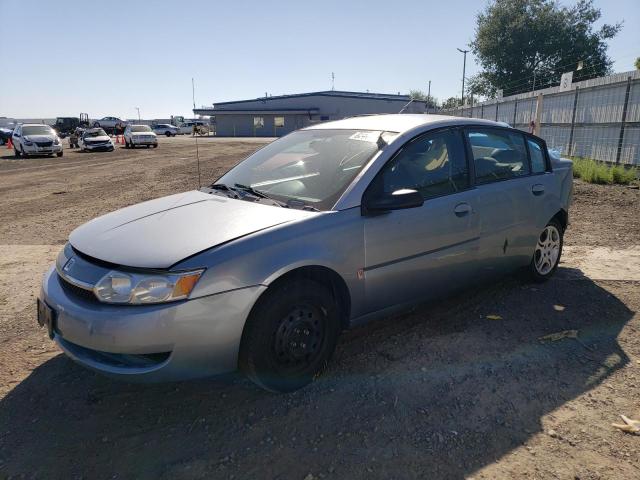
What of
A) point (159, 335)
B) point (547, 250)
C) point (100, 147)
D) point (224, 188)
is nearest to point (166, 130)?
point (100, 147)

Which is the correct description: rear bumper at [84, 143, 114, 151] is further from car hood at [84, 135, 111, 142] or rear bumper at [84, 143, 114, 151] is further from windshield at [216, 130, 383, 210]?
windshield at [216, 130, 383, 210]

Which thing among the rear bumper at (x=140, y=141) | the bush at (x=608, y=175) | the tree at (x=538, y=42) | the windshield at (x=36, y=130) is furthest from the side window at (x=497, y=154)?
the tree at (x=538, y=42)

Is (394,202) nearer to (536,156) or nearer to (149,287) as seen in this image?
(149,287)

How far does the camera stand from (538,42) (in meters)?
51.7

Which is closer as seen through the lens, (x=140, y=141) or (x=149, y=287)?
(x=149, y=287)

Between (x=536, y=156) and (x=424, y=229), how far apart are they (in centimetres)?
194

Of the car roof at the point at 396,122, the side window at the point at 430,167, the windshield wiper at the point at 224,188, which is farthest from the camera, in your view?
the car roof at the point at 396,122

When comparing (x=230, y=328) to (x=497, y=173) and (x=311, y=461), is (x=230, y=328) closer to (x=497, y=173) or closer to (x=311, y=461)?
(x=311, y=461)

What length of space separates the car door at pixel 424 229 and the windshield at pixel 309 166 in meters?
0.25

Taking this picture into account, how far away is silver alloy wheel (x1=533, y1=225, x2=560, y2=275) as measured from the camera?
473 centimetres

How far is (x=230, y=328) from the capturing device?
8.69ft

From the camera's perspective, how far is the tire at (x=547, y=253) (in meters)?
→ 4.72

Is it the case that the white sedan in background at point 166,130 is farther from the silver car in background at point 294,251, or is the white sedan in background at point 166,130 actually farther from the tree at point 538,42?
the silver car in background at point 294,251

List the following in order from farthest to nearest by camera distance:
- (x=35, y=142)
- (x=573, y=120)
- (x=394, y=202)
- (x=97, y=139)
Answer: (x=97, y=139) < (x=35, y=142) < (x=573, y=120) < (x=394, y=202)
